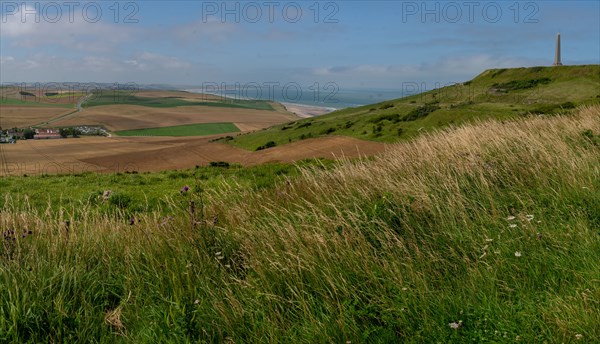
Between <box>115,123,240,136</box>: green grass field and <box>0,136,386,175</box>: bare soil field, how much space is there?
38.4 metres

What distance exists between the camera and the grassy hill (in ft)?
137

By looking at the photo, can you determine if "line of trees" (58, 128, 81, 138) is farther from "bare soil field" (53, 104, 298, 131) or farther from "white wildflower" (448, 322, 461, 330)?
"white wildflower" (448, 322, 461, 330)

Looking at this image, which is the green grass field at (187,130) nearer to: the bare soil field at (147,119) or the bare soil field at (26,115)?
the bare soil field at (147,119)

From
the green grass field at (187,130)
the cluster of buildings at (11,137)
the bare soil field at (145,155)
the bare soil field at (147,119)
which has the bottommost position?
the bare soil field at (145,155)

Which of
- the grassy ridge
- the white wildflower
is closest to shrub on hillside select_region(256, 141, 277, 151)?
the grassy ridge

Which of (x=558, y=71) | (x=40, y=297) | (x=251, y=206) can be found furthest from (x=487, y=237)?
(x=558, y=71)

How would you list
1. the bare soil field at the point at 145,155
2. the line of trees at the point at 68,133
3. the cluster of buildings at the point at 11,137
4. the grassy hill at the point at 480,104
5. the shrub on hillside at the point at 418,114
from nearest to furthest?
1. the grassy hill at the point at 480,104
2. the bare soil field at the point at 145,155
3. the shrub on hillside at the point at 418,114
4. the cluster of buildings at the point at 11,137
5. the line of trees at the point at 68,133

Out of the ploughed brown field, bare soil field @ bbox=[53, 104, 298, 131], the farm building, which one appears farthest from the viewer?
bare soil field @ bbox=[53, 104, 298, 131]

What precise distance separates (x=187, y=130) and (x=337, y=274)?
13764cm

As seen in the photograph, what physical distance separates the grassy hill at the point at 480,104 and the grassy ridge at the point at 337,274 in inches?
1252

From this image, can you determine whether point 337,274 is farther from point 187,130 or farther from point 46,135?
point 187,130

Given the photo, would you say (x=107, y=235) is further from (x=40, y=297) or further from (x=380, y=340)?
(x=380, y=340)

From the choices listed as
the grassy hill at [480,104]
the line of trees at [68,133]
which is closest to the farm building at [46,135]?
the line of trees at [68,133]

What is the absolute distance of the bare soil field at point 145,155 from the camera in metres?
42.2
